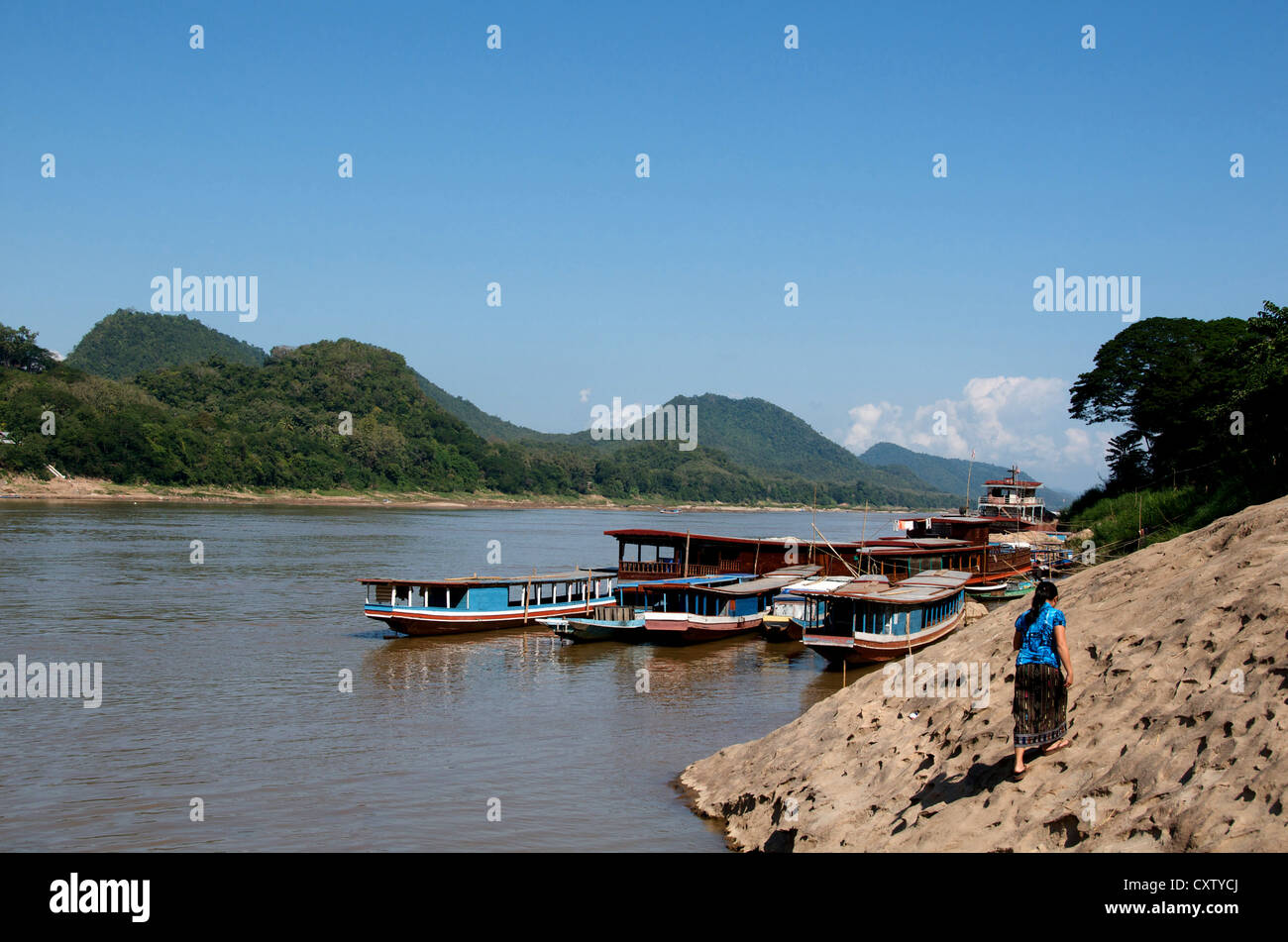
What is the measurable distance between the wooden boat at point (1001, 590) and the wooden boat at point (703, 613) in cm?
1139

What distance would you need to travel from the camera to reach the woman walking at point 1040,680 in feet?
31.7

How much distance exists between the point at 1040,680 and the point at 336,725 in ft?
57.7

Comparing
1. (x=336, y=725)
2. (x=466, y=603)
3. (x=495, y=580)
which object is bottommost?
(x=336, y=725)

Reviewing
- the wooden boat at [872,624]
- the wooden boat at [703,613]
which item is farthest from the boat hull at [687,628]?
the wooden boat at [872,624]

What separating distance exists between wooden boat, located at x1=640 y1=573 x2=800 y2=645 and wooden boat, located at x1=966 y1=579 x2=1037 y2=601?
37.4ft

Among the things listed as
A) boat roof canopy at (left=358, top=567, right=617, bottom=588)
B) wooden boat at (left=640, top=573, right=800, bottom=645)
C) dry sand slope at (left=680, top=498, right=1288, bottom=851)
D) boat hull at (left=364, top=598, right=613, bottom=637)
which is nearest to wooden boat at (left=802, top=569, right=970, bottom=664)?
wooden boat at (left=640, top=573, right=800, bottom=645)

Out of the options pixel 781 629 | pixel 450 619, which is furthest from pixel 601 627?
pixel 781 629

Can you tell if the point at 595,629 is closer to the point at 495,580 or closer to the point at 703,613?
the point at 703,613

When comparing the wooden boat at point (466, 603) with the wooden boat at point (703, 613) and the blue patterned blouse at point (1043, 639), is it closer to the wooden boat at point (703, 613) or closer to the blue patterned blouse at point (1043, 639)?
the wooden boat at point (703, 613)

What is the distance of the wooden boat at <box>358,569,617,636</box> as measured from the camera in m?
37.4

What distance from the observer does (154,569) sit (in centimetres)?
5319

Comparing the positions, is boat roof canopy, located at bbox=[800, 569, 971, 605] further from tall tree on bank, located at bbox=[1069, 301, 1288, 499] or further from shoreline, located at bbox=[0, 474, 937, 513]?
shoreline, located at bbox=[0, 474, 937, 513]

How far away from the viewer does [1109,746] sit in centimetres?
962

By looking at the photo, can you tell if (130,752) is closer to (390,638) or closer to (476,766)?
(476,766)
